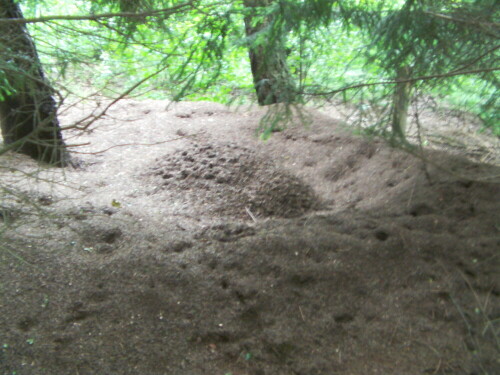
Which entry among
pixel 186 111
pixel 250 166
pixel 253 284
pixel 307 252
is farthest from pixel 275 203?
pixel 186 111

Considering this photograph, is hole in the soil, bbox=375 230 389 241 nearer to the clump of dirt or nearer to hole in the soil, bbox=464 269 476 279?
hole in the soil, bbox=464 269 476 279

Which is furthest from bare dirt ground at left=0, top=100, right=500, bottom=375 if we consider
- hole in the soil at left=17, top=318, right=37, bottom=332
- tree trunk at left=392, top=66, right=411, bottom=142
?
tree trunk at left=392, top=66, right=411, bottom=142

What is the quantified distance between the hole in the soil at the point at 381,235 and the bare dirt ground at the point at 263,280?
13mm

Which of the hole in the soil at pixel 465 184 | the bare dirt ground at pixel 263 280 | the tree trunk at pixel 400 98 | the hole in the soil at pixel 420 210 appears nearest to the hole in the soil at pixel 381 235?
the bare dirt ground at pixel 263 280

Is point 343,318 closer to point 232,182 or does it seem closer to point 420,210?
point 420,210

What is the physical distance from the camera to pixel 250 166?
5.16 metres

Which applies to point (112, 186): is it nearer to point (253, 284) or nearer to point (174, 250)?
point (174, 250)

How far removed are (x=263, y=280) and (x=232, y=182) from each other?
2.04 m

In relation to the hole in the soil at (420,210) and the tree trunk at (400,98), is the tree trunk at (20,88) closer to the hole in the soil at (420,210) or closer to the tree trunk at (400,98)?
the tree trunk at (400,98)

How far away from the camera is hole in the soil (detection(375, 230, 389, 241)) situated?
133 inches

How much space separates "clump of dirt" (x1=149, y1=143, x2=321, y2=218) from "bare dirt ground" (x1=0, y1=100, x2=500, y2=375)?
4 centimetres

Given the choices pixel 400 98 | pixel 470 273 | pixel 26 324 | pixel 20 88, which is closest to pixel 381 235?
pixel 470 273

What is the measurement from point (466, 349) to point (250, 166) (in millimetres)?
3250

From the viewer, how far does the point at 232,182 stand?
16.3ft
